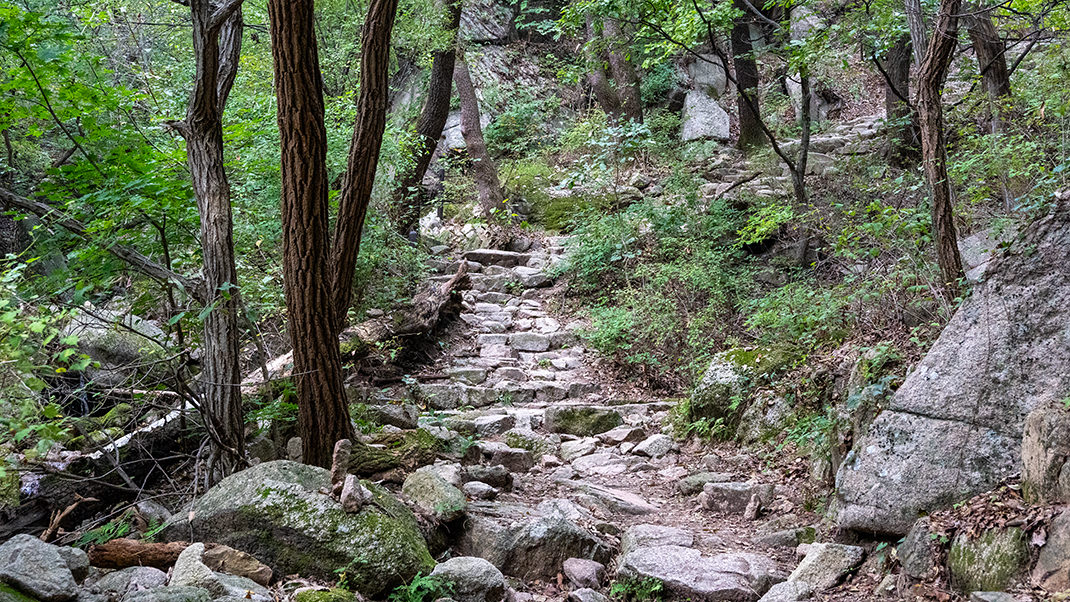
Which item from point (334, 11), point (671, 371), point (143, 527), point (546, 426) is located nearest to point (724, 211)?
point (671, 371)

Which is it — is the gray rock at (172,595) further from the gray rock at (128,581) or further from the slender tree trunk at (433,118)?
the slender tree trunk at (433,118)

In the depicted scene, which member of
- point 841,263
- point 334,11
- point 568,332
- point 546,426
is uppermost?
point 334,11

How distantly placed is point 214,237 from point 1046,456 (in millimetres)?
4855

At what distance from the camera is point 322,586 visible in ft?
11.4

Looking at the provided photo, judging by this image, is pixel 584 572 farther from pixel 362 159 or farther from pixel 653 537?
pixel 362 159

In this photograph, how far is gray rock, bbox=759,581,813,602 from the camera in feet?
11.9

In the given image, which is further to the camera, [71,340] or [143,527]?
[143,527]

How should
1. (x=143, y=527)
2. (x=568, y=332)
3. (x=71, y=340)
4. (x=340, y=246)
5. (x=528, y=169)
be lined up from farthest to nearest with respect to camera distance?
(x=528, y=169) < (x=568, y=332) < (x=340, y=246) < (x=143, y=527) < (x=71, y=340)

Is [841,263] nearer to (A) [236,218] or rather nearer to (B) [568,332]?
(B) [568,332]

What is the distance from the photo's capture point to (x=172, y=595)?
2.69 meters

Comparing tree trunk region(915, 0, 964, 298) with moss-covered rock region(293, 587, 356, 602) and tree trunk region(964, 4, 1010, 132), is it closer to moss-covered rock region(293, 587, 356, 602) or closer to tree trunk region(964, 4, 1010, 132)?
tree trunk region(964, 4, 1010, 132)

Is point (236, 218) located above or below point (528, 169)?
below

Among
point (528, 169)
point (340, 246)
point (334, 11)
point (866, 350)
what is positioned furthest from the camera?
point (528, 169)

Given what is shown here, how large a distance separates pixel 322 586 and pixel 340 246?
9.00 ft
